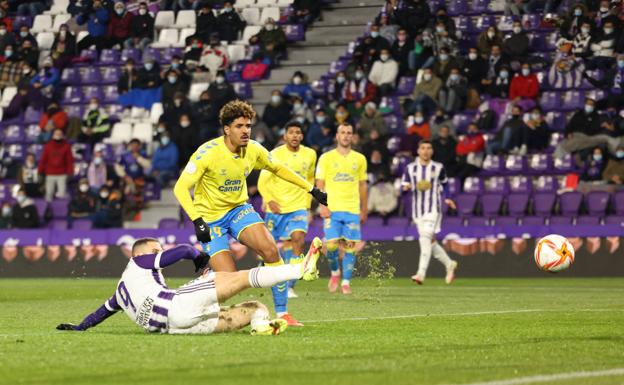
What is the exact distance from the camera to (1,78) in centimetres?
3662

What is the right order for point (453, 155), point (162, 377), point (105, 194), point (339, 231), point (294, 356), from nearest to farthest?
point (162, 377) → point (294, 356) → point (339, 231) → point (453, 155) → point (105, 194)

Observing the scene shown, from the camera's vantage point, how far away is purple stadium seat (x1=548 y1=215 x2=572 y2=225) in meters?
26.0

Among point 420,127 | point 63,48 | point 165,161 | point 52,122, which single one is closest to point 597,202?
point 420,127

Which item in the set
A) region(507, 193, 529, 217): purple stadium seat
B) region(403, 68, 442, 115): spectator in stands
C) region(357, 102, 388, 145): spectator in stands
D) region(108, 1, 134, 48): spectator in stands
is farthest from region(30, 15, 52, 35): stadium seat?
region(507, 193, 529, 217): purple stadium seat

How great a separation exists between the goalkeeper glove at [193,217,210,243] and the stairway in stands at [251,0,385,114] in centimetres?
2124

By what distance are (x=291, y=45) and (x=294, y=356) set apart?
25.7 metres

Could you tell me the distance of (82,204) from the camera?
30609 mm

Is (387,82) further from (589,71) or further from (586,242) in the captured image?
(586,242)

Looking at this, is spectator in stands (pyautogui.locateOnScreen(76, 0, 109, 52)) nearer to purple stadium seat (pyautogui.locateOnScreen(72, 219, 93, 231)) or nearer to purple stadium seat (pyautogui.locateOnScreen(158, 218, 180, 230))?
purple stadium seat (pyautogui.locateOnScreen(72, 219, 93, 231))

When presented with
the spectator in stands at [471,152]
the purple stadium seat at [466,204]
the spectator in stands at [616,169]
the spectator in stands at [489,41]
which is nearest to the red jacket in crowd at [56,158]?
the spectator in stands at [471,152]

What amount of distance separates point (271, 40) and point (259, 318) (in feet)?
75.7

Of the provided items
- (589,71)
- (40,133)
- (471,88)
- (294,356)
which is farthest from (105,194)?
(294,356)

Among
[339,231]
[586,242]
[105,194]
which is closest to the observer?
[339,231]

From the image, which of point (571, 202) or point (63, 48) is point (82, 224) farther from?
point (571, 202)
